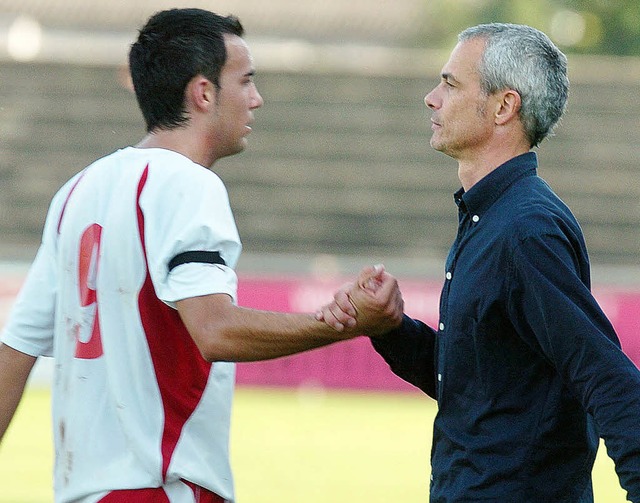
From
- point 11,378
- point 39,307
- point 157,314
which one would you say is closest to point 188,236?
point 157,314

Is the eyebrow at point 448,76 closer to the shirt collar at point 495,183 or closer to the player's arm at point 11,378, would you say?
the shirt collar at point 495,183

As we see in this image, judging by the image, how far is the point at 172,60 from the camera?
12.9ft

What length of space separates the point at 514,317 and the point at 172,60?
4.13ft

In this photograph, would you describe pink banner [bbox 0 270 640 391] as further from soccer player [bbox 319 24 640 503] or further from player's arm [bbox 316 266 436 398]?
soccer player [bbox 319 24 640 503]

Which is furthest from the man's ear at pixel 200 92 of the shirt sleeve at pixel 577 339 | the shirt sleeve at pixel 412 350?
the shirt sleeve at pixel 577 339

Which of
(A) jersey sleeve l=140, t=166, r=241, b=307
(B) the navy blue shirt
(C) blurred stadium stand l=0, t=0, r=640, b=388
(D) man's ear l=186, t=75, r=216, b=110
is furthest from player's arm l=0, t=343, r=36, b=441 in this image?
(C) blurred stadium stand l=0, t=0, r=640, b=388

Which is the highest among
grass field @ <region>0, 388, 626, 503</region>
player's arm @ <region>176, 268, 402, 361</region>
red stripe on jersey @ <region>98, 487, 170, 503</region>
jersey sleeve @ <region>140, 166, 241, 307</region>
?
jersey sleeve @ <region>140, 166, 241, 307</region>

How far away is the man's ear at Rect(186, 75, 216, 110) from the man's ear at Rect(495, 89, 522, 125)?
0.85 metres

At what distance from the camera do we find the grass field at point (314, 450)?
9.70 m

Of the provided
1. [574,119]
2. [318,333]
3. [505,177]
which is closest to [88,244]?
[318,333]

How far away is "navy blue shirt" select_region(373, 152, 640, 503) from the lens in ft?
11.3

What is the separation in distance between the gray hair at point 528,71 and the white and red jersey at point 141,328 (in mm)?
904

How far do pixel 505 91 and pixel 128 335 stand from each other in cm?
131

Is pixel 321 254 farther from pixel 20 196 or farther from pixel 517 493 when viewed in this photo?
pixel 517 493
